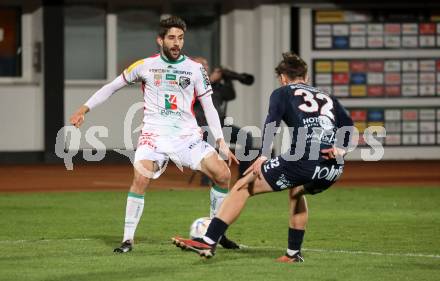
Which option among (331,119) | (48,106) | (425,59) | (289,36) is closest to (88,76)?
(48,106)

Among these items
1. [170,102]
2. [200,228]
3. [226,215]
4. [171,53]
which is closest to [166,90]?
[170,102]

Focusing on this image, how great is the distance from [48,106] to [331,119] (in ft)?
48.5

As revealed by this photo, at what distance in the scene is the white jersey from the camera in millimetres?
11375

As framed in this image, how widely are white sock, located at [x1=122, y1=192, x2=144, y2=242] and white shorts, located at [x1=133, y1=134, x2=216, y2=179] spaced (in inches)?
10.1

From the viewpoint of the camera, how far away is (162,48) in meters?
11.4

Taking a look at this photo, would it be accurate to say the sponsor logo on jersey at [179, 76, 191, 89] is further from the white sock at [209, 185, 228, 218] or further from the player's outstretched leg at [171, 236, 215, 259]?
the player's outstretched leg at [171, 236, 215, 259]

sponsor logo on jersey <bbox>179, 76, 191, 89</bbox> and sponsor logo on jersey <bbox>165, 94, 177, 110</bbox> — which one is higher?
sponsor logo on jersey <bbox>179, 76, 191, 89</bbox>

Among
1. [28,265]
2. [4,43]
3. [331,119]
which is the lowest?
[28,265]

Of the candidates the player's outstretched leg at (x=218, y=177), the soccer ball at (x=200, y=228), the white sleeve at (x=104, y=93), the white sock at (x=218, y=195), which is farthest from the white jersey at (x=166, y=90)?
the soccer ball at (x=200, y=228)

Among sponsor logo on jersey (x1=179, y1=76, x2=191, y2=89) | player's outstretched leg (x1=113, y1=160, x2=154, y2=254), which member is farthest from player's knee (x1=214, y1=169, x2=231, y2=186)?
sponsor logo on jersey (x1=179, y1=76, x2=191, y2=89)

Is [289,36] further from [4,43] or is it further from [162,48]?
[162,48]

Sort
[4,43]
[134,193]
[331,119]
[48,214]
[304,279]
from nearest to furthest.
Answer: [304,279] → [331,119] → [134,193] → [48,214] → [4,43]

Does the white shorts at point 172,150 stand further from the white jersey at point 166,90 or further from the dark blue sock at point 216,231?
the dark blue sock at point 216,231

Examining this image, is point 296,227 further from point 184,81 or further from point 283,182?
point 184,81
